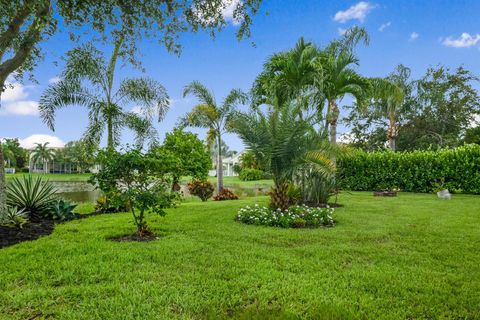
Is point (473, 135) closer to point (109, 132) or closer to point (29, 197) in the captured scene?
point (109, 132)

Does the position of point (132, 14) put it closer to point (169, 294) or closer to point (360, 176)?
point (169, 294)

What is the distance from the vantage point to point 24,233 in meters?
6.45

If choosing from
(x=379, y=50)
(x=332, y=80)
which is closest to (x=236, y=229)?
(x=332, y=80)

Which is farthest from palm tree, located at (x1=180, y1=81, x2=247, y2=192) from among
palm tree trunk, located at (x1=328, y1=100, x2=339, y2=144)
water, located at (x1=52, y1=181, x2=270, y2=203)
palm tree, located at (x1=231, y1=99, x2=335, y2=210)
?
palm tree, located at (x1=231, y1=99, x2=335, y2=210)

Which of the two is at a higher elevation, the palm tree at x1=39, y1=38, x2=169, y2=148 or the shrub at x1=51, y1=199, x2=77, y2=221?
the palm tree at x1=39, y1=38, x2=169, y2=148

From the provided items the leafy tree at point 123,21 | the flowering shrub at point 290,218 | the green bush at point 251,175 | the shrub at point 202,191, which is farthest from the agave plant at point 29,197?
the green bush at point 251,175

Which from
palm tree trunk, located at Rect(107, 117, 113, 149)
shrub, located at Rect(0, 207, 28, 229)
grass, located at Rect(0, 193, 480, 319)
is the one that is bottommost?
grass, located at Rect(0, 193, 480, 319)

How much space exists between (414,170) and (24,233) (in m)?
17.2

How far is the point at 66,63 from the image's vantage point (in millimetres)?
10438

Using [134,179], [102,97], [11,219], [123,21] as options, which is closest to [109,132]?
[102,97]

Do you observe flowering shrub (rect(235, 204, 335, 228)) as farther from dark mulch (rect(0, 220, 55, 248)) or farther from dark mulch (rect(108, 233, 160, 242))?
dark mulch (rect(0, 220, 55, 248))

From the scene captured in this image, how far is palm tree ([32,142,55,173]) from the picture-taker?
223 ft

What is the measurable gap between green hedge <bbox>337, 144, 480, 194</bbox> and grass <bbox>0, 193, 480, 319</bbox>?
10.5 m

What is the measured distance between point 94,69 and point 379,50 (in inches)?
511
